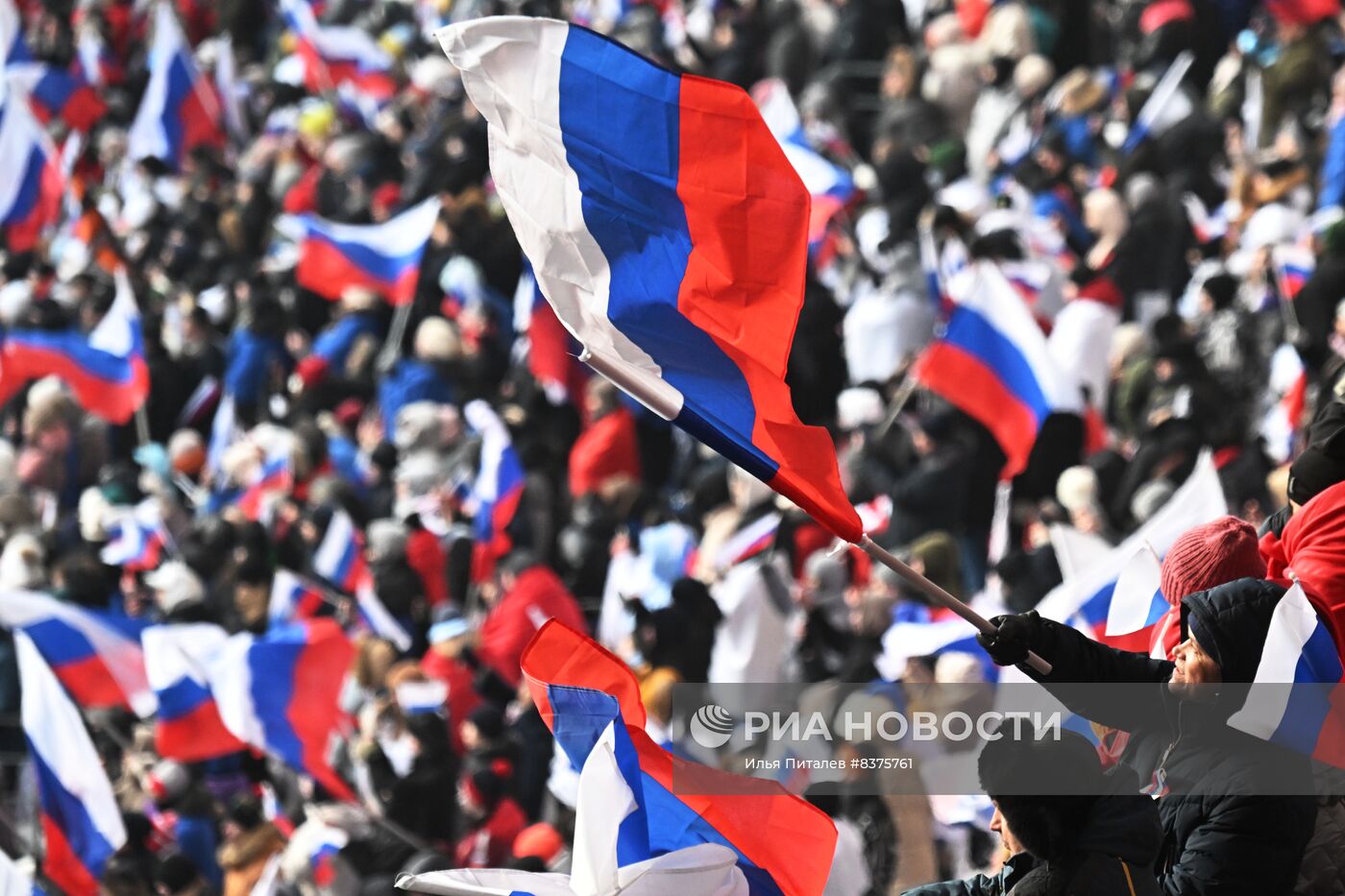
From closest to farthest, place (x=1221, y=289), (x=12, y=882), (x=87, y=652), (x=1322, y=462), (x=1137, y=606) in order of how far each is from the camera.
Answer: (x=1322, y=462), (x=1137, y=606), (x=12, y=882), (x=1221, y=289), (x=87, y=652)

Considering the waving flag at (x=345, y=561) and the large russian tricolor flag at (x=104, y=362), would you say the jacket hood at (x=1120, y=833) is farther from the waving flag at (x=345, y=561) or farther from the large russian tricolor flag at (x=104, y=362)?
the large russian tricolor flag at (x=104, y=362)

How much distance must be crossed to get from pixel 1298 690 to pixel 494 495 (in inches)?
323

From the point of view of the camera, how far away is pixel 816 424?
1202 centimetres

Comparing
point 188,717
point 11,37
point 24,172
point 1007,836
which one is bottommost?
point 11,37

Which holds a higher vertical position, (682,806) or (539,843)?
(682,806)

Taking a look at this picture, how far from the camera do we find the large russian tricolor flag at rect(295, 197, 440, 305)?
1498 centimetres

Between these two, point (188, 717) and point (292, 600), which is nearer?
point (188, 717)

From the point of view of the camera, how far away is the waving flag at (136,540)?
45.9 feet

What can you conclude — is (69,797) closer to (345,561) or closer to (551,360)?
(345,561)

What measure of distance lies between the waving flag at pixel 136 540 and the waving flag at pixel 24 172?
424 cm

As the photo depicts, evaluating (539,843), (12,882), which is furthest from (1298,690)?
(12,882)

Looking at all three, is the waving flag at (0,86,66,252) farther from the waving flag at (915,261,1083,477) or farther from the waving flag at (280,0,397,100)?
the waving flag at (915,261,1083,477)

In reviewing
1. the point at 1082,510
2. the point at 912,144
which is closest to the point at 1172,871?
the point at 1082,510

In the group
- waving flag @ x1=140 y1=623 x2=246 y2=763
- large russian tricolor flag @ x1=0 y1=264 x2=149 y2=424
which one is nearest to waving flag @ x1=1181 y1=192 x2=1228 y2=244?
waving flag @ x1=140 y1=623 x2=246 y2=763
